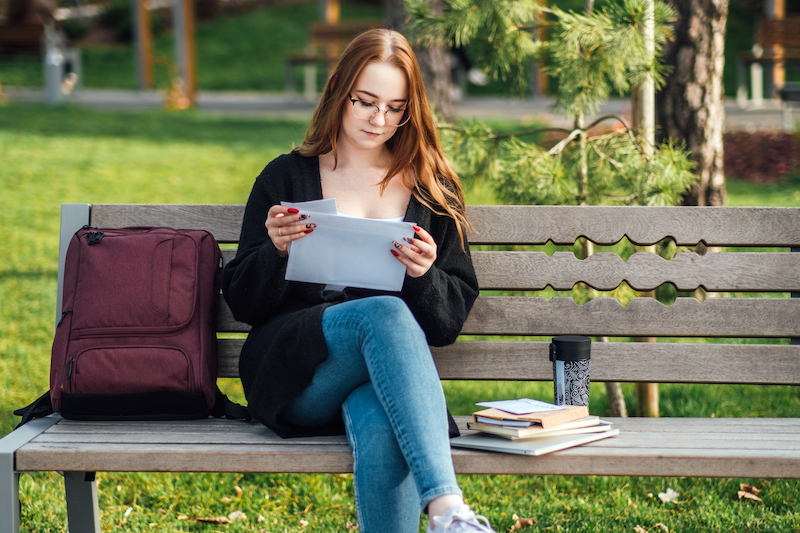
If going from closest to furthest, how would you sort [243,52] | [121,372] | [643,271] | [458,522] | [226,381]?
1. [458,522]
2. [121,372]
3. [643,271]
4. [226,381]
5. [243,52]

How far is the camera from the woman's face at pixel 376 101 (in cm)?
251

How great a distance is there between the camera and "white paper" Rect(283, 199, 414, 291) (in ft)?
7.55

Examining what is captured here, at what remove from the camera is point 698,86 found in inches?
151

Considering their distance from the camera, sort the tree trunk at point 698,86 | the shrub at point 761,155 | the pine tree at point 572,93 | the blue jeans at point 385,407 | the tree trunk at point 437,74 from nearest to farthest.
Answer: the blue jeans at point 385,407 → the pine tree at point 572,93 → the tree trunk at point 698,86 → the tree trunk at point 437,74 → the shrub at point 761,155

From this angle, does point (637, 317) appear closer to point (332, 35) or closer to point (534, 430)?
point (534, 430)

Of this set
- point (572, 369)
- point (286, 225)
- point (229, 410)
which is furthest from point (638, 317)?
point (229, 410)

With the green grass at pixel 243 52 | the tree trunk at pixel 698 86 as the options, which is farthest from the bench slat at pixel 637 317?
the green grass at pixel 243 52

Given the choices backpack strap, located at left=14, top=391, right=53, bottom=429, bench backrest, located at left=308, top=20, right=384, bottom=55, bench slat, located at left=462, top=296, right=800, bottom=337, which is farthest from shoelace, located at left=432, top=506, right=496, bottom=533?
bench backrest, located at left=308, top=20, right=384, bottom=55

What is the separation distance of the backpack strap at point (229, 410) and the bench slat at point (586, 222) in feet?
1.79

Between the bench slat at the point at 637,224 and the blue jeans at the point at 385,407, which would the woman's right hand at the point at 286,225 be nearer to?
the blue jeans at the point at 385,407

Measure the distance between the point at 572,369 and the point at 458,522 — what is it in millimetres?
696

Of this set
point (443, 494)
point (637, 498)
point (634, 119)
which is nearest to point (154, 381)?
point (443, 494)

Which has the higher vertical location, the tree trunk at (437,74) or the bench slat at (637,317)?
the tree trunk at (437,74)

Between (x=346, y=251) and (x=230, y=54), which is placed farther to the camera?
(x=230, y=54)
